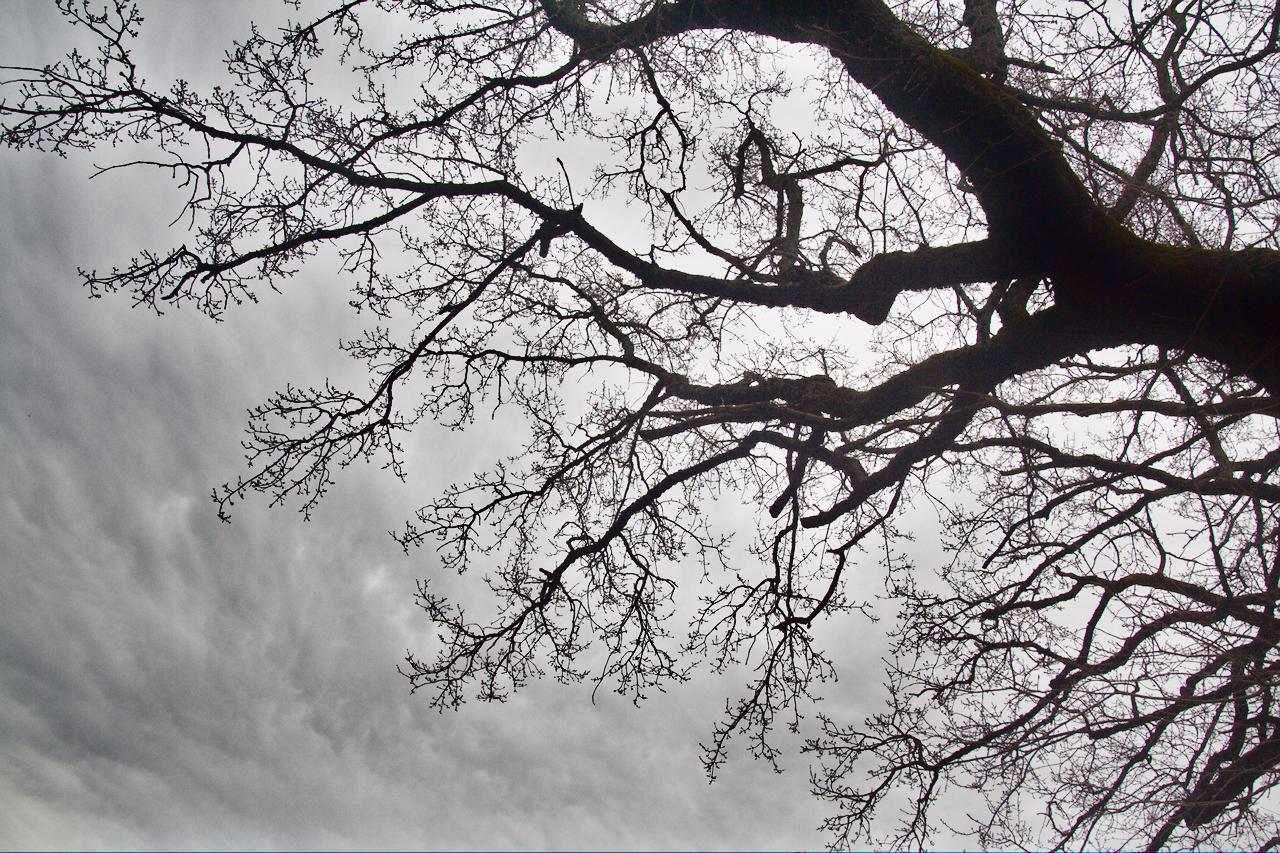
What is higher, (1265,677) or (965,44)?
(965,44)

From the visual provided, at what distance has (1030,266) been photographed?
587 centimetres

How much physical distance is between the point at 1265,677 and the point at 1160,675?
488 millimetres

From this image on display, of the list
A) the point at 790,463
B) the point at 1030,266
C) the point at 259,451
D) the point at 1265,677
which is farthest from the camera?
the point at 790,463

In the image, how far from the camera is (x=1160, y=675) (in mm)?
4145

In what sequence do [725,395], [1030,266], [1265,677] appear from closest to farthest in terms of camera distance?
1. [1265,677]
2. [1030,266]
3. [725,395]

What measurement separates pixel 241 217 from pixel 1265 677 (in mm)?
7346

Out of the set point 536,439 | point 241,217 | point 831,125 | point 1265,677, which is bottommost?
point 1265,677

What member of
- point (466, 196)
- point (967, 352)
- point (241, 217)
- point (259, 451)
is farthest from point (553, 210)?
point (967, 352)

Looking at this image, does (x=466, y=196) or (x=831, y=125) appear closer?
(x=466, y=196)

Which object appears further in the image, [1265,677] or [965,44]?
[965,44]

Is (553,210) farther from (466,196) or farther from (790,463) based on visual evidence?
(790,463)

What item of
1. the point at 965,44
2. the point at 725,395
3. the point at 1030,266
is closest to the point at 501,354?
the point at 725,395

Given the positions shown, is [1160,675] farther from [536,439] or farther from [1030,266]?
[536,439]

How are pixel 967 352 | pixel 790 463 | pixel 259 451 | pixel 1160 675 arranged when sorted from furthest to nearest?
pixel 790 463, pixel 967 352, pixel 259 451, pixel 1160 675
